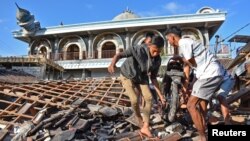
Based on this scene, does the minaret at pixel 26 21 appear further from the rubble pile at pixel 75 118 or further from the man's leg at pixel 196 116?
the man's leg at pixel 196 116

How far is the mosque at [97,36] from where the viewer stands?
19.8m

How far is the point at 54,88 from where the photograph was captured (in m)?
8.87

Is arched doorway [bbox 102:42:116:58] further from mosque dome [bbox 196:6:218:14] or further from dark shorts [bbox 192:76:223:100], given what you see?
dark shorts [bbox 192:76:223:100]

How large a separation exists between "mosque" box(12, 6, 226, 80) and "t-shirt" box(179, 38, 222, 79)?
1501cm

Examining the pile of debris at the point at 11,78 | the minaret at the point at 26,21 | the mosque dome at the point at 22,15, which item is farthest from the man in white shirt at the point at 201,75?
the mosque dome at the point at 22,15

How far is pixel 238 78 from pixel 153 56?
211 inches

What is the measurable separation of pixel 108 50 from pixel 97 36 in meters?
1.25

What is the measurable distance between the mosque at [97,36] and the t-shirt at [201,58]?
49.2ft

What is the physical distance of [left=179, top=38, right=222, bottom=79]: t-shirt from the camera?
409 centimetres

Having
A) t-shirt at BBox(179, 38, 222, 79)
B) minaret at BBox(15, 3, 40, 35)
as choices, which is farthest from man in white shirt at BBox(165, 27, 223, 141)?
minaret at BBox(15, 3, 40, 35)

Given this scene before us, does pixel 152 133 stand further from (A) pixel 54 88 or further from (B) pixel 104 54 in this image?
(B) pixel 104 54

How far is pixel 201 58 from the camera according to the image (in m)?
4.12

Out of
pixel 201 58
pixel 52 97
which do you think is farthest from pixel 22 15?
pixel 201 58

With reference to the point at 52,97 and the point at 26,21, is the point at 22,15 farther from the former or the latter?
the point at 52,97
